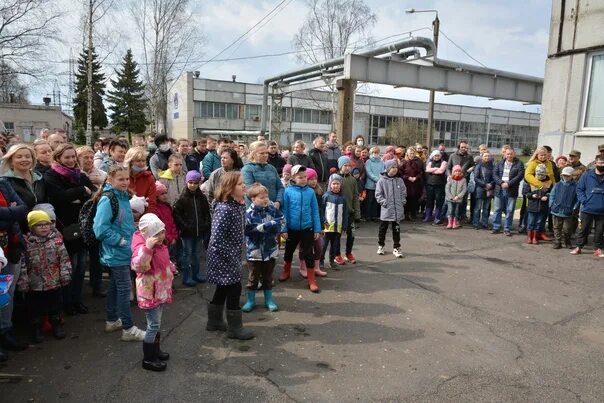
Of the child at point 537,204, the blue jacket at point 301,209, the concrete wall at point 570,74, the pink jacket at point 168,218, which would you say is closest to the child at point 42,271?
the pink jacket at point 168,218

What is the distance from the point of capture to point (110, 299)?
4445 mm

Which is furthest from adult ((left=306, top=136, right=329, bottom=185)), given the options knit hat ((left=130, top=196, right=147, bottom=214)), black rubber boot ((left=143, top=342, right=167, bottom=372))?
black rubber boot ((left=143, top=342, right=167, bottom=372))

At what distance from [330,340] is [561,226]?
6755 millimetres

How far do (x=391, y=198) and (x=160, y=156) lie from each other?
4.22 meters

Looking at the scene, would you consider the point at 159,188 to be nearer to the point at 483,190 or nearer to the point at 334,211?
the point at 334,211

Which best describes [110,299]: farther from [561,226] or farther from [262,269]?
[561,226]

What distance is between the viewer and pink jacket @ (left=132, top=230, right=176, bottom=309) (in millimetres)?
3664

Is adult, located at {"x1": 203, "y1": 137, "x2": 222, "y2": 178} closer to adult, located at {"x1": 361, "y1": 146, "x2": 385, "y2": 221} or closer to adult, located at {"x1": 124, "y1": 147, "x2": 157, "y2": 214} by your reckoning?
adult, located at {"x1": 124, "y1": 147, "x2": 157, "y2": 214}

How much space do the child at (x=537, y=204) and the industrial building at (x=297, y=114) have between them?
3348 cm

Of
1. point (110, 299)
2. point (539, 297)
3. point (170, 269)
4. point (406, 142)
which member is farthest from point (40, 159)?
point (406, 142)

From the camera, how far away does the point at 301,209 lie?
5871 mm

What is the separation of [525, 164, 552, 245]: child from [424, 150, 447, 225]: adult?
2246mm

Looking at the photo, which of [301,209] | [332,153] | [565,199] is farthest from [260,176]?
[565,199]

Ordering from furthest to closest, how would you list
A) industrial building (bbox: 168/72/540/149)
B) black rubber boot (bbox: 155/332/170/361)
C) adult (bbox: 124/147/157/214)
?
industrial building (bbox: 168/72/540/149), adult (bbox: 124/147/157/214), black rubber boot (bbox: 155/332/170/361)
